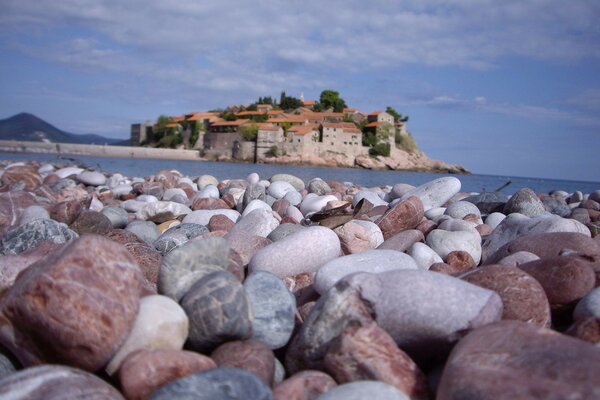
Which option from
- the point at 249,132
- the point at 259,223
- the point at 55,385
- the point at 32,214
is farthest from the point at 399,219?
the point at 249,132

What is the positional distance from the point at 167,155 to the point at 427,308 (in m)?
75.5

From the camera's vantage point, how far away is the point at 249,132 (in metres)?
74.2

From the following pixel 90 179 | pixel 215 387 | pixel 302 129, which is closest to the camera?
pixel 215 387

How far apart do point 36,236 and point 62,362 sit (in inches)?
125

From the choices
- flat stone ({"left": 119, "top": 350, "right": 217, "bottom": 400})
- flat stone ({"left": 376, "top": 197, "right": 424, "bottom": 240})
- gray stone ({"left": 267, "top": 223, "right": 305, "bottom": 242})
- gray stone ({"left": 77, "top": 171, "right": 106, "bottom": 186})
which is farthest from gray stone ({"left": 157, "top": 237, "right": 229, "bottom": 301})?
gray stone ({"left": 77, "top": 171, "right": 106, "bottom": 186})

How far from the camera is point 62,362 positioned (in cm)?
256

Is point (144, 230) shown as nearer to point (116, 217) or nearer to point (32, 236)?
point (116, 217)

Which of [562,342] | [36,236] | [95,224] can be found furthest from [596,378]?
[95,224]

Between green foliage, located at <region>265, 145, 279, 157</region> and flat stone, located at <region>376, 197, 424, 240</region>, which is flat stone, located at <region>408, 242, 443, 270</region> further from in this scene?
green foliage, located at <region>265, 145, 279, 157</region>

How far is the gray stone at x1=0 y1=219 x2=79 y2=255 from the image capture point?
5191 mm

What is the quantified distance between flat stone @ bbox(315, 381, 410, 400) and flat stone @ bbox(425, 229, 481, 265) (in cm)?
292

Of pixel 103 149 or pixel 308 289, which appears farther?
pixel 103 149

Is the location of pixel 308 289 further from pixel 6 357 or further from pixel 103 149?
pixel 103 149

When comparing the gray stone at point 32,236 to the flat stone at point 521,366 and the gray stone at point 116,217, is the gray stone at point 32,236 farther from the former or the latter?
the flat stone at point 521,366
